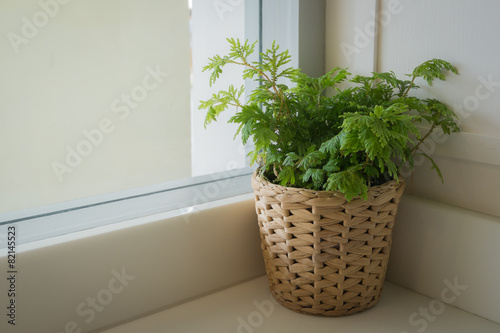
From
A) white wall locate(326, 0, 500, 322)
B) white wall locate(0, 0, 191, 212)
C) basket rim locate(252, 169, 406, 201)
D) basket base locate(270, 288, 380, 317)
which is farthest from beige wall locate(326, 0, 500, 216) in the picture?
white wall locate(0, 0, 191, 212)

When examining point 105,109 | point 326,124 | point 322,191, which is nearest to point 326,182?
point 322,191

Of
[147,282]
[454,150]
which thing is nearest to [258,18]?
[454,150]

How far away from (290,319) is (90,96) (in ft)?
1.84

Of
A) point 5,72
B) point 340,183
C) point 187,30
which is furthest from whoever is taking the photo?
point 187,30

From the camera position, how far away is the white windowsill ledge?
35.3 inches

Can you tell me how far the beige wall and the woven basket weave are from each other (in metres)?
0.12

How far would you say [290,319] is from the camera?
0.93 metres

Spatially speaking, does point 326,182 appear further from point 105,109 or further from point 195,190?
point 105,109

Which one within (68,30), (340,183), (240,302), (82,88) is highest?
(68,30)

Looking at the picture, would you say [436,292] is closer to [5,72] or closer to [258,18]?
[258,18]

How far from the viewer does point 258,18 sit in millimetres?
1172

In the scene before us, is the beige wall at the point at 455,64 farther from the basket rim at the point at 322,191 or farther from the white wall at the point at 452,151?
the basket rim at the point at 322,191

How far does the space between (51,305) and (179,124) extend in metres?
0.50

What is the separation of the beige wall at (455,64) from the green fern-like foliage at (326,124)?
29 mm
